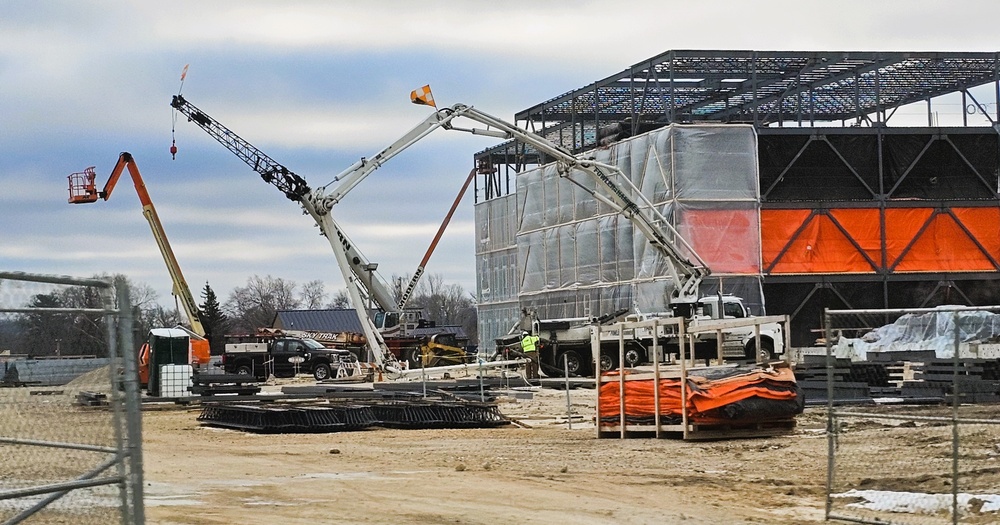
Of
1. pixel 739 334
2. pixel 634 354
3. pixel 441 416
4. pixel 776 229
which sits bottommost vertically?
pixel 441 416

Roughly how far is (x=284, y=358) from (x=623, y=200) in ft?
56.6

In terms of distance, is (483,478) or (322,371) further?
(322,371)

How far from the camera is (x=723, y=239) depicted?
157 ft

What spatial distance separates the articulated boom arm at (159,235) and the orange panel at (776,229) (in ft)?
82.7

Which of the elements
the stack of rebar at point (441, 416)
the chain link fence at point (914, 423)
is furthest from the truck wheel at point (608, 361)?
the stack of rebar at point (441, 416)

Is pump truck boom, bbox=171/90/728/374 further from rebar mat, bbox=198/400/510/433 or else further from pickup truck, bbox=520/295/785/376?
rebar mat, bbox=198/400/510/433

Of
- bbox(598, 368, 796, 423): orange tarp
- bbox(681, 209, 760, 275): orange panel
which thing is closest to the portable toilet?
bbox(681, 209, 760, 275): orange panel

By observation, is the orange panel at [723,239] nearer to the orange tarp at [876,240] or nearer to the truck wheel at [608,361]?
the orange tarp at [876,240]

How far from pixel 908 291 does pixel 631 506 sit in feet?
132

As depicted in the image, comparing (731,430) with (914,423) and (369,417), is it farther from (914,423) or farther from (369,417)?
(369,417)

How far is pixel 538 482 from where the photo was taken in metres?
14.8

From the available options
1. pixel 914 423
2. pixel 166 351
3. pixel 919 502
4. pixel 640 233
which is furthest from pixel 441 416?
pixel 640 233

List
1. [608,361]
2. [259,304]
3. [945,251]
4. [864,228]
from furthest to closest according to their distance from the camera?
[259,304]
[945,251]
[864,228]
[608,361]

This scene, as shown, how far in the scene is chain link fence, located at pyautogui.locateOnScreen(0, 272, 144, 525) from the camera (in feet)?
24.4
